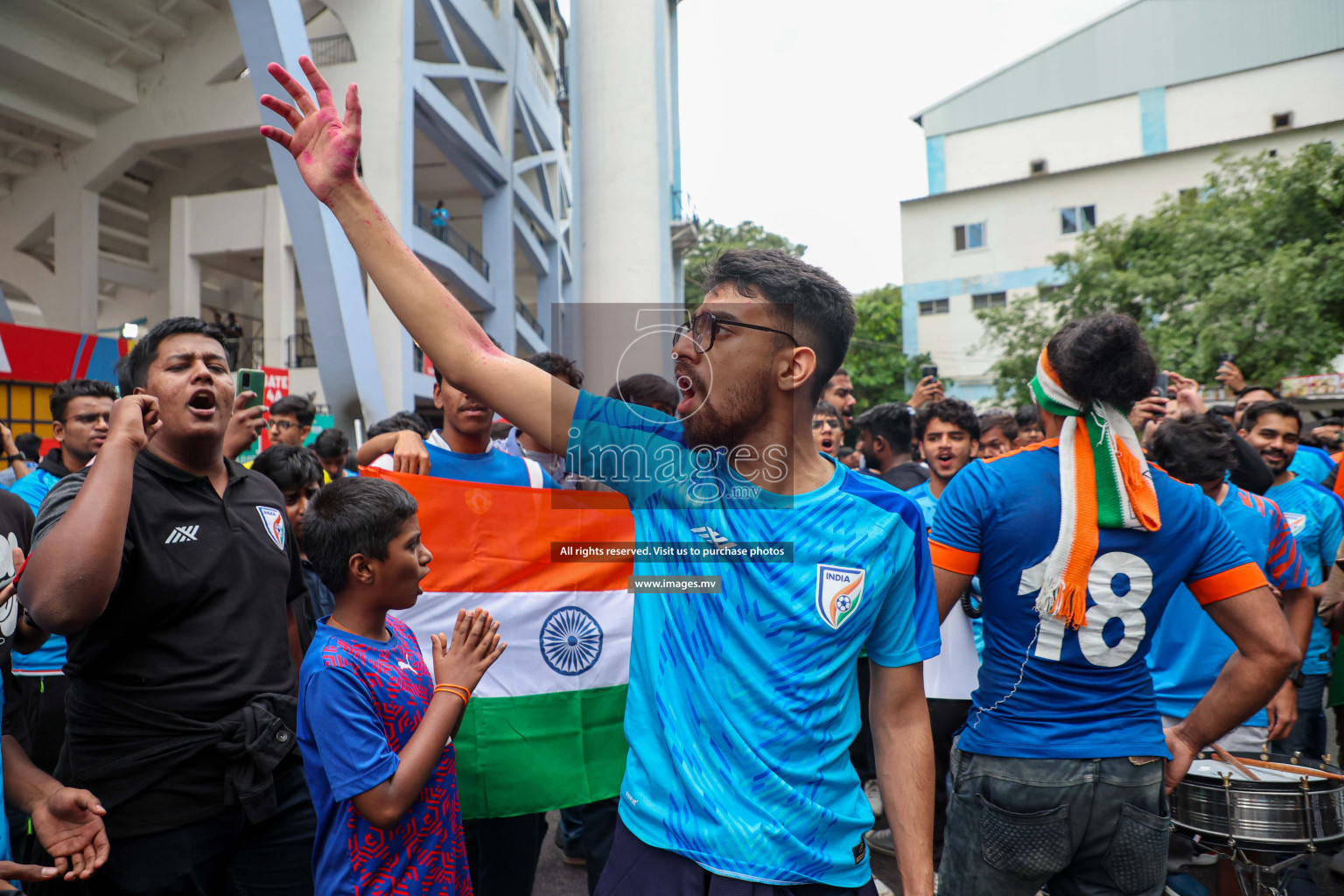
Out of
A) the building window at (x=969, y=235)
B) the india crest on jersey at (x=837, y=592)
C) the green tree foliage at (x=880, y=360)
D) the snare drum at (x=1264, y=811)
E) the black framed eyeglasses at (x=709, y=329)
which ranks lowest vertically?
the snare drum at (x=1264, y=811)

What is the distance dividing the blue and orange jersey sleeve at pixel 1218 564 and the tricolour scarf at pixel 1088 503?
7.5 inches

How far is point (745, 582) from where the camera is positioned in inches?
74.2

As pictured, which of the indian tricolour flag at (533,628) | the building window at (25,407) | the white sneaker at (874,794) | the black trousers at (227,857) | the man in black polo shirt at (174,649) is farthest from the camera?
the building window at (25,407)

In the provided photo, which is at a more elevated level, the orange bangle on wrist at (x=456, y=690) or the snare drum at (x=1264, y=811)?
the orange bangle on wrist at (x=456, y=690)

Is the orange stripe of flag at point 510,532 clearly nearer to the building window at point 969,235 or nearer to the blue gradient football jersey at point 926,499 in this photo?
the blue gradient football jersey at point 926,499

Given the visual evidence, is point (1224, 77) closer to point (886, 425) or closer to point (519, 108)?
point (519, 108)

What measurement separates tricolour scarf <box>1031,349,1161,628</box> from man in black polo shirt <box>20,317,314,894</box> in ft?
7.43

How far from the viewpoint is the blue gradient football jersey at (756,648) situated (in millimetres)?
1776

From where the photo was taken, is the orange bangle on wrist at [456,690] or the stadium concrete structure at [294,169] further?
the stadium concrete structure at [294,169]

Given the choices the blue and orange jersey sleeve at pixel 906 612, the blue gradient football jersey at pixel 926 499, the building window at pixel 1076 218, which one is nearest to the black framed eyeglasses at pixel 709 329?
the blue and orange jersey sleeve at pixel 906 612

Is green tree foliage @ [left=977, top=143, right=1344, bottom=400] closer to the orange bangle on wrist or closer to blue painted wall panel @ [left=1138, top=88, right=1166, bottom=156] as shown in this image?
blue painted wall panel @ [left=1138, top=88, right=1166, bottom=156]

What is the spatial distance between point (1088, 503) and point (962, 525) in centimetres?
36

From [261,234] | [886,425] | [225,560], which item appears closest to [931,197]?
[261,234]

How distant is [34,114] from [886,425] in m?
21.4
